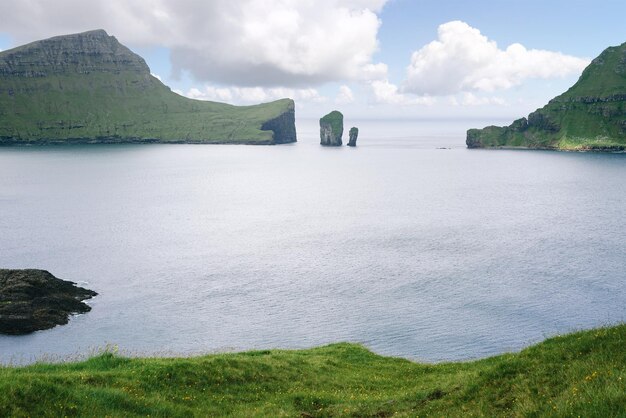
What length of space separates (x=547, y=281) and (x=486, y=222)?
51601 mm

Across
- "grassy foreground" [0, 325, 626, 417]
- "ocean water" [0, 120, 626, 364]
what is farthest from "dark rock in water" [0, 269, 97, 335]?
"grassy foreground" [0, 325, 626, 417]

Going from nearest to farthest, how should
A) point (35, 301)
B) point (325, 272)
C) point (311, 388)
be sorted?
point (311, 388) → point (35, 301) → point (325, 272)

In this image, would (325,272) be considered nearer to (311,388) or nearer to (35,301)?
(35,301)

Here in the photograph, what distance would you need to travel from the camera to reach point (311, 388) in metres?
33.8

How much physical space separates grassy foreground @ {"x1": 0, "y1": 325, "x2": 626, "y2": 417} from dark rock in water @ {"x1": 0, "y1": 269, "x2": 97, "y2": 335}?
1555 inches

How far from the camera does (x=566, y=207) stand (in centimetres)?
15400

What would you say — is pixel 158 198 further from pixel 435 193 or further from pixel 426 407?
pixel 426 407

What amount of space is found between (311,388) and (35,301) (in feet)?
175

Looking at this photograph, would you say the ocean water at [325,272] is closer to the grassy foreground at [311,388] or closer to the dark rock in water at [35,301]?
the dark rock in water at [35,301]

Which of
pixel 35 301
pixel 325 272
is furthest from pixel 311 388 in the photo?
pixel 325 272

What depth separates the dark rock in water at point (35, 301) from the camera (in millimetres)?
65438

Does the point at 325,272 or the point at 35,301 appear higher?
the point at 35,301

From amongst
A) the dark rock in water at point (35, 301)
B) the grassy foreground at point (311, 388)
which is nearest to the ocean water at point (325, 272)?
the dark rock in water at point (35, 301)

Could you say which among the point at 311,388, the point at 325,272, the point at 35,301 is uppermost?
the point at 311,388
